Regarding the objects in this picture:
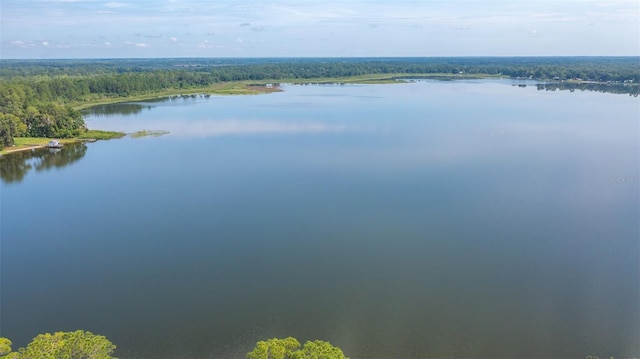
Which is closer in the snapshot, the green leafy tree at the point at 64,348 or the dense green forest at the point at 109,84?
the green leafy tree at the point at 64,348

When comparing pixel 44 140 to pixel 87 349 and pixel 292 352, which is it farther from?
pixel 292 352

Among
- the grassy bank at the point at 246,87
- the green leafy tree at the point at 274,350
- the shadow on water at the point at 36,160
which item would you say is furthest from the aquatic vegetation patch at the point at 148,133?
the green leafy tree at the point at 274,350

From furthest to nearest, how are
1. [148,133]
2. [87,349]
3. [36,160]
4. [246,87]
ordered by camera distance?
1. [246,87]
2. [148,133]
3. [36,160]
4. [87,349]

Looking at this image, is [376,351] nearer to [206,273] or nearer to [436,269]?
[436,269]

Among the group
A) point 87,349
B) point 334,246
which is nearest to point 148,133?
point 334,246

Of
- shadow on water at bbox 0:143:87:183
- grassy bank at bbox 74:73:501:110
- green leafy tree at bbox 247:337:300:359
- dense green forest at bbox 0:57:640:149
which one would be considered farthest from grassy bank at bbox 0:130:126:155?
green leafy tree at bbox 247:337:300:359

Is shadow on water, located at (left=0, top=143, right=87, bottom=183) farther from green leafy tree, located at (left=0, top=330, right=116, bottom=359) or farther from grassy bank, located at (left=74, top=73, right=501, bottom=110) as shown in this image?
grassy bank, located at (left=74, top=73, right=501, bottom=110)

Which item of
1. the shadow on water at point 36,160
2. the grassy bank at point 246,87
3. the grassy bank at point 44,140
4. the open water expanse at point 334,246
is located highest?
the grassy bank at point 246,87

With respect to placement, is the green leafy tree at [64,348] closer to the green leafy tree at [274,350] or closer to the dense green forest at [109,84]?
the green leafy tree at [274,350]
